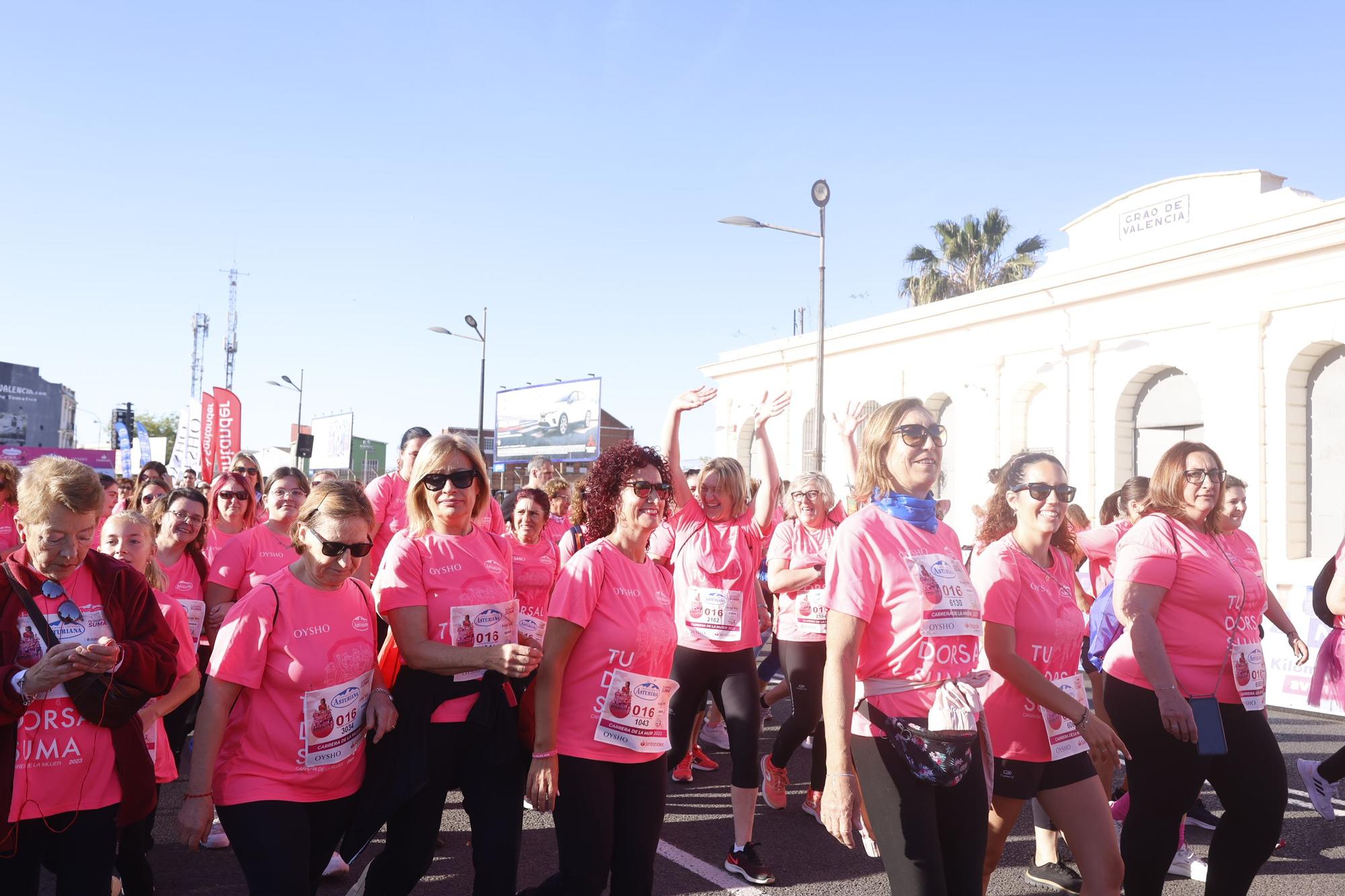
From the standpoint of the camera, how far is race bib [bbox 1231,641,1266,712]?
12.6 feet

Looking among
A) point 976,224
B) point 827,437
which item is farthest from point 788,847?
point 976,224

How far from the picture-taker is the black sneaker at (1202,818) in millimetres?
5746

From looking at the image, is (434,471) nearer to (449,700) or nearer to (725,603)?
A: (449,700)

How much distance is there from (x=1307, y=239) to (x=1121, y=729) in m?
14.6

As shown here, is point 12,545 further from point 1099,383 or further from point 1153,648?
point 1099,383

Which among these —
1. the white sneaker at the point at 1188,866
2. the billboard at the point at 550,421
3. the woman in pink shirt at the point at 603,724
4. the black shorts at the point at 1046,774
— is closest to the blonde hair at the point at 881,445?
the woman in pink shirt at the point at 603,724

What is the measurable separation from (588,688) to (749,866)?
74.5 inches

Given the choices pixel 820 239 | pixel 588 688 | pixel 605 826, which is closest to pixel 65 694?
pixel 588 688

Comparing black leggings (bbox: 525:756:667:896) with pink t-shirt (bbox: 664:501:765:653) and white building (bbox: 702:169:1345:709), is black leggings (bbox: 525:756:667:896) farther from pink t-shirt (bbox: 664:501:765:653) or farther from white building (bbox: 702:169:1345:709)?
white building (bbox: 702:169:1345:709)

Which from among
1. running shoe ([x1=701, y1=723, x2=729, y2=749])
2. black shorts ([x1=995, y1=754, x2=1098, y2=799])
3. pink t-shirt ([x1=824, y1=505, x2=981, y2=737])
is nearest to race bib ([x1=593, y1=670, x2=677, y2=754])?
pink t-shirt ([x1=824, y1=505, x2=981, y2=737])

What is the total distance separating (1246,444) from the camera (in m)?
16.4

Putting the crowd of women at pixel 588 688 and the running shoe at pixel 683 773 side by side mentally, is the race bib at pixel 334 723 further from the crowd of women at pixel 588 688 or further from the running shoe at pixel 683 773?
the running shoe at pixel 683 773

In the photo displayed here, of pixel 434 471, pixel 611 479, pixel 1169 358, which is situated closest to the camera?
pixel 434 471

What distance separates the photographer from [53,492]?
2.94 meters
